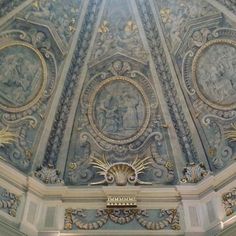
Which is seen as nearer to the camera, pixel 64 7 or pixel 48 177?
pixel 48 177

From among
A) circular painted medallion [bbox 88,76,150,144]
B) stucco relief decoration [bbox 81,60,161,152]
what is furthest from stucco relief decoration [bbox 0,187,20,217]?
circular painted medallion [bbox 88,76,150,144]

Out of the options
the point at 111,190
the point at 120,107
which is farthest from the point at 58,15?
the point at 111,190

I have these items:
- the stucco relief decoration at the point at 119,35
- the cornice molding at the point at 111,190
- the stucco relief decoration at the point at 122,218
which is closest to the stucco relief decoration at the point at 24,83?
the cornice molding at the point at 111,190

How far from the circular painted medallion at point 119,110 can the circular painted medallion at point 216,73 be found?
1.32m

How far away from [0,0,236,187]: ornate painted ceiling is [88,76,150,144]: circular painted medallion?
23 millimetres

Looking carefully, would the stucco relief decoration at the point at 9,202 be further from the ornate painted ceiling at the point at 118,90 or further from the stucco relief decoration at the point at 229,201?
the stucco relief decoration at the point at 229,201

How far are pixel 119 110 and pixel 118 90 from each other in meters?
0.52

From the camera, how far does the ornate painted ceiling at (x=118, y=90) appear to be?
11078mm

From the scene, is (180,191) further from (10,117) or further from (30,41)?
(30,41)

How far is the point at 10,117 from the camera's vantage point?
1122cm

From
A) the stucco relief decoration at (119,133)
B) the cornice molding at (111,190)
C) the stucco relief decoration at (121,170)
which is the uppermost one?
the stucco relief decoration at (119,133)

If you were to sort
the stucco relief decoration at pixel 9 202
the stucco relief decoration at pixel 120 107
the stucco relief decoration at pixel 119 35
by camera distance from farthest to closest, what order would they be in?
1. the stucco relief decoration at pixel 119 35
2. the stucco relief decoration at pixel 120 107
3. the stucco relief decoration at pixel 9 202

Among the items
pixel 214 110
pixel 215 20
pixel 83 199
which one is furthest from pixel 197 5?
pixel 83 199

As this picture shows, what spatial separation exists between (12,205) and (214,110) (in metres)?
4.64
